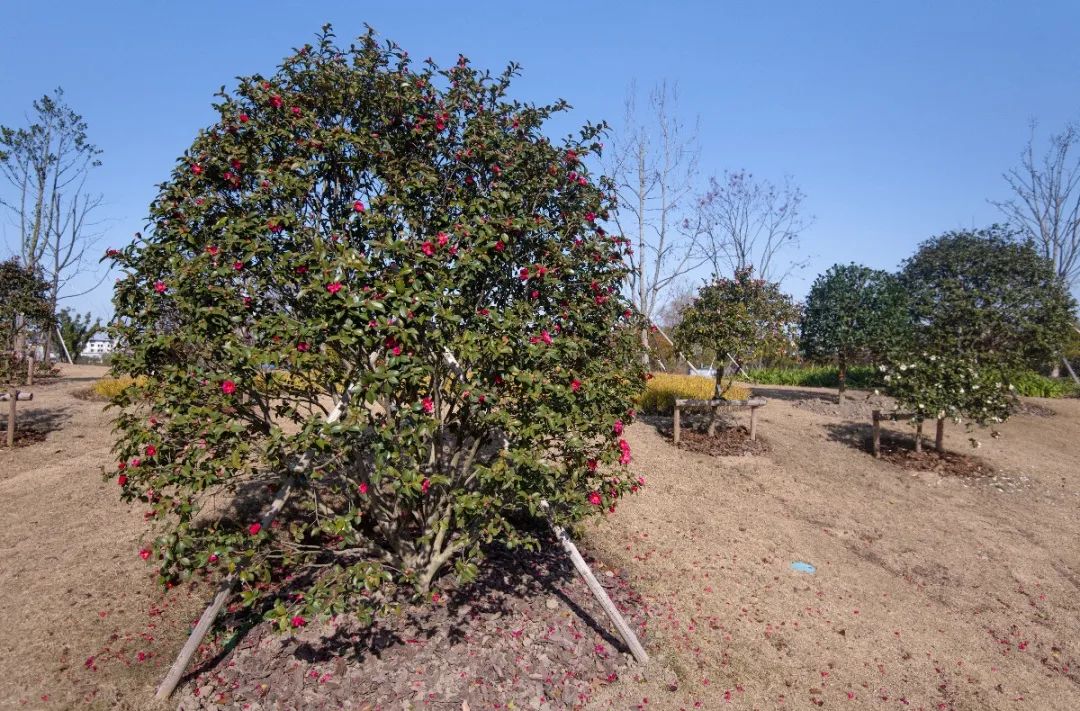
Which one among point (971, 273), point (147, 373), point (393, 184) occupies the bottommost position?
point (147, 373)

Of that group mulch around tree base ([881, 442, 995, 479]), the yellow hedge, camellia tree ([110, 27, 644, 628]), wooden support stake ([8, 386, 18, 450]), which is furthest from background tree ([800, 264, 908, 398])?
wooden support stake ([8, 386, 18, 450])

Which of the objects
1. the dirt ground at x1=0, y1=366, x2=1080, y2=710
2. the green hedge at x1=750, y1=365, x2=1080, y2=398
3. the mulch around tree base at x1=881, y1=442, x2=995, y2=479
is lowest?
the dirt ground at x1=0, y1=366, x2=1080, y2=710

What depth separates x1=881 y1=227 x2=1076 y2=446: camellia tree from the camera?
9.55m

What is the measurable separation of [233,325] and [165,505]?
106 cm

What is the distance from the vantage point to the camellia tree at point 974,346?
955 cm

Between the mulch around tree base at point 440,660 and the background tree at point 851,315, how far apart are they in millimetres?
11538

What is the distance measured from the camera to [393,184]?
12.7ft

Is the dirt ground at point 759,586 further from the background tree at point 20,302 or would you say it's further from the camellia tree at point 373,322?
the background tree at point 20,302

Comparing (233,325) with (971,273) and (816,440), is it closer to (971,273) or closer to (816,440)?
(816,440)

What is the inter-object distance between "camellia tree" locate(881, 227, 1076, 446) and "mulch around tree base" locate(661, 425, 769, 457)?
2.44 metres

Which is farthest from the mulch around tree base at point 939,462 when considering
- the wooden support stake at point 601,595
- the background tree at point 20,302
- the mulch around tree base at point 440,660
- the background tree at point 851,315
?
the background tree at point 20,302

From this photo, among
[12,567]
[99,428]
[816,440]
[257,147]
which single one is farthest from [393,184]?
[816,440]

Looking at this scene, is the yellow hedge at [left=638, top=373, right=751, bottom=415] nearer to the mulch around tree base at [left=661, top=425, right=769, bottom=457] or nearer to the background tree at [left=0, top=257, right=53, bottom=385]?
the mulch around tree base at [left=661, top=425, right=769, bottom=457]

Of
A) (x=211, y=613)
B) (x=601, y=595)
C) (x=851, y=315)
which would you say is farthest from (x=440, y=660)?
(x=851, y=315)
